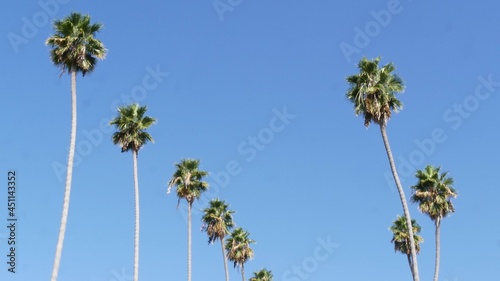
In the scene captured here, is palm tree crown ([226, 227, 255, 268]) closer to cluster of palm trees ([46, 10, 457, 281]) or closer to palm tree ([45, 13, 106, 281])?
cluster of palm trees ([46, 10, 457, 281])

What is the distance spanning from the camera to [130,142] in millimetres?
44656

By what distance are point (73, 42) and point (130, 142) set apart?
434 inches

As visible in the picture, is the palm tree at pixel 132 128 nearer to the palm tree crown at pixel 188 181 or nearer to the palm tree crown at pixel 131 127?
the palm tree crown at pixel 131 127

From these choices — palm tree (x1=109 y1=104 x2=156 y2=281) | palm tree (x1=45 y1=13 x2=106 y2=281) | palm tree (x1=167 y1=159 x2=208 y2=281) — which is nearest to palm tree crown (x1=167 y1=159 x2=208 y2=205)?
palm tree (x1=167 y1=159 x2=208 y2=281)

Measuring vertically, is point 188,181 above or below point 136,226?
above

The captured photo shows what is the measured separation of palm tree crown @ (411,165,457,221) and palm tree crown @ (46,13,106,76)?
96.9 ft

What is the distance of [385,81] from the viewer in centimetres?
3881

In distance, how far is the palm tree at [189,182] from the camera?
5300 cm

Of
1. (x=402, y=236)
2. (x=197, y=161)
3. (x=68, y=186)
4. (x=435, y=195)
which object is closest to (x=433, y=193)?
(x=435, y=195)

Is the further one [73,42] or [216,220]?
[216,220]

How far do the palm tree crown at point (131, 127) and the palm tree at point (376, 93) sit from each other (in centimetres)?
1668

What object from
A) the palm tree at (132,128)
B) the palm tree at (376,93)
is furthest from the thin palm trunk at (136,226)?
the palm tree at (376,93)

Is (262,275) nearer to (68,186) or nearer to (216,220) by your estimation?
(216,220)

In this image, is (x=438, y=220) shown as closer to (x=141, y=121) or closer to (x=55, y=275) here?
(x=141, y=121)
